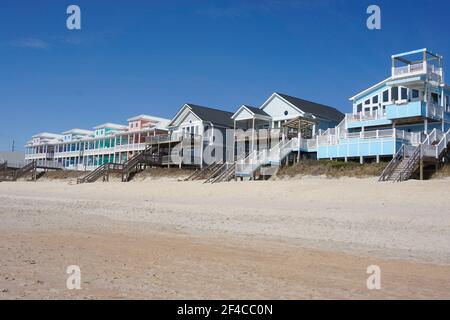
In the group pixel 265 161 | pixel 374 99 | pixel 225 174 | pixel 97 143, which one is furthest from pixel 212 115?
pixel 97 143

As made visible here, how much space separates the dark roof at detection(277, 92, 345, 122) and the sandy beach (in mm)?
20194

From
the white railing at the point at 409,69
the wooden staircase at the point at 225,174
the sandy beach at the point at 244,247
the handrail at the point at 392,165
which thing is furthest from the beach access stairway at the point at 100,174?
the handrail at the point at 392,165

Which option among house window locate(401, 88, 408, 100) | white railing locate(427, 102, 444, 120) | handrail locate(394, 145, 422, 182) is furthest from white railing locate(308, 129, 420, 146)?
house window locate(401, 88, 408, 100)

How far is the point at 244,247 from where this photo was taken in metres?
10.3

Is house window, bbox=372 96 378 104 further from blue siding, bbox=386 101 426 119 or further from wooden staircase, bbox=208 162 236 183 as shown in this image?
wooden staircase, bbox=208 162 236 183

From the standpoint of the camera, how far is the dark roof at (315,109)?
134 ft

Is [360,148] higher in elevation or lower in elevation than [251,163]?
higher

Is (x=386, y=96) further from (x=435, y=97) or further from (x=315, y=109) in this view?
(x=315, y=109)

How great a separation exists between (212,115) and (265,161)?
1795 centimetres

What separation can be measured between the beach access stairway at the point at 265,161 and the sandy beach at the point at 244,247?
35.5ft

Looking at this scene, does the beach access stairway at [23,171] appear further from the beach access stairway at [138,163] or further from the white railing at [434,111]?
the white railing at [434,111]

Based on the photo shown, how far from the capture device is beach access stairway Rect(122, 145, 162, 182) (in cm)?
4297

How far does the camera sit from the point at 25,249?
932 cm
